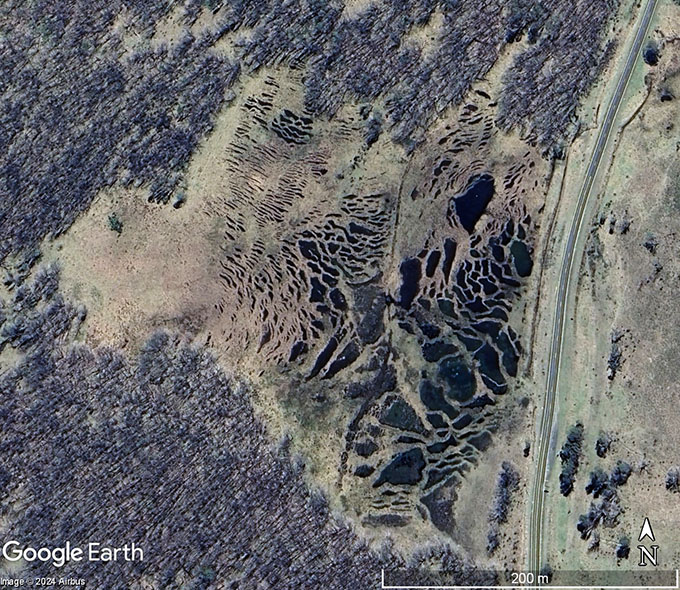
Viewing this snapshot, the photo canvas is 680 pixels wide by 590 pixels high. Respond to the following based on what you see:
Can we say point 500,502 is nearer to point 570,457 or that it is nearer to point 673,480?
point 570,457

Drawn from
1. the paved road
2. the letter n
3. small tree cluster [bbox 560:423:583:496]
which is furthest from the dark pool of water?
the letter n

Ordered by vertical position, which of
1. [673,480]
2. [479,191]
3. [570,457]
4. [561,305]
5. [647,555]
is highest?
[479,191]

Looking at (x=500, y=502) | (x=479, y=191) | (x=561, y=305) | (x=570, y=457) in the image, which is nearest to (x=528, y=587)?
(x=500, y=502)

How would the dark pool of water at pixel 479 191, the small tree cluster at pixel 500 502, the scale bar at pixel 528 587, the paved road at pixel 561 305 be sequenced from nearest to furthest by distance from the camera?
the scale bar at pixel 528 587, the small tree cluster at pixel 500 502, the paved road at pixel 561 305, the dark pool of water at pixel 479 191

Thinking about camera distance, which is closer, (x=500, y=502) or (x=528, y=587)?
(x=528, y=587)

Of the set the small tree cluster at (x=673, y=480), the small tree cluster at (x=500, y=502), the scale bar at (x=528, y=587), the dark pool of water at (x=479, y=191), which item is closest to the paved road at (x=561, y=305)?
the scale bar at (x=528, y=587)

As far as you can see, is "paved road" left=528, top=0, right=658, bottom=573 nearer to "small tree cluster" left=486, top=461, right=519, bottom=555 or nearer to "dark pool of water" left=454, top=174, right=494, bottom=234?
"small tree cluster" left=486, top=461, right=519, bottom=555

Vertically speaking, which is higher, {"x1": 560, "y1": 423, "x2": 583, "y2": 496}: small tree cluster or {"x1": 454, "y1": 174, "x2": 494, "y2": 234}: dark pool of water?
{"x1": 454, "y1": 174, "x2": 494, "y2": 234}: dark pool of water

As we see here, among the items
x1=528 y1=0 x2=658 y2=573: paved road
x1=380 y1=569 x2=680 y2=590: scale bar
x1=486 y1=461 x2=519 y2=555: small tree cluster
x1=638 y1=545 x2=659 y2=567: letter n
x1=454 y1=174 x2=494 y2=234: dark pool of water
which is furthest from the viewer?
x1=454 y1=174 x2=494 y2=234: dark pool of water

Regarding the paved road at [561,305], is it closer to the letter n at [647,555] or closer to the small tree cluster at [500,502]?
the small tree cluster at [500,502]
